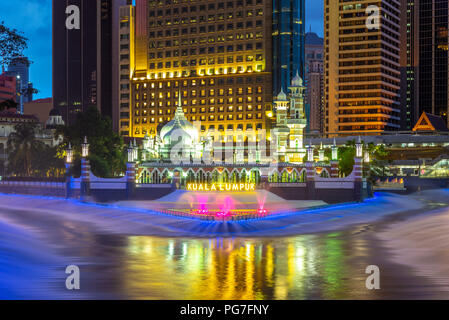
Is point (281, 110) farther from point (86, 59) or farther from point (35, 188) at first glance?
point (86, 59)

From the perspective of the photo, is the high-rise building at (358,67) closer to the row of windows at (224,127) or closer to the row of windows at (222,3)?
the row of windows at (224,127)

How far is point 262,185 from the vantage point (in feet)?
192

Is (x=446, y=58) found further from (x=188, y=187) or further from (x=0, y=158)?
(x=188, y=187)

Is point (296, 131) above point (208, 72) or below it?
below

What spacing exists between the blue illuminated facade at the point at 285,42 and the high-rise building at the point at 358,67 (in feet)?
88.3

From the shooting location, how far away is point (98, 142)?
75.8 metres

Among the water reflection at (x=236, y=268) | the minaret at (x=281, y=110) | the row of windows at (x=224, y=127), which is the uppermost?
the row of windows at (x=224, y=127)

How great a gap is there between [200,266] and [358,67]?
139 meters

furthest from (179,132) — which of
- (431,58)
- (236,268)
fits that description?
(431,58)

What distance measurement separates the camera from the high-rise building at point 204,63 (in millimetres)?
140625

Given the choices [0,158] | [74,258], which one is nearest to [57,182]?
[74,258]

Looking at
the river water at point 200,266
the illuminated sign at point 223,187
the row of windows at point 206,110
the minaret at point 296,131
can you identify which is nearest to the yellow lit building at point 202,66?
the row of windows at point 206,110

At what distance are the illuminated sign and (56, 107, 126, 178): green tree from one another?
53.4 ft

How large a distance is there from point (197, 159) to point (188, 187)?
8.43 meters
